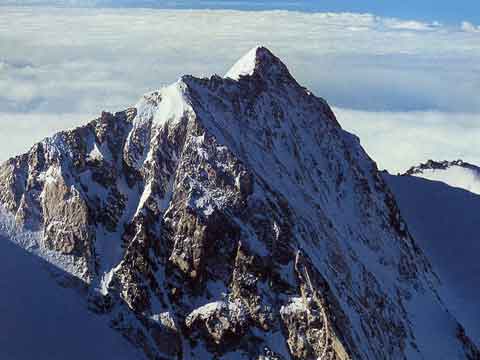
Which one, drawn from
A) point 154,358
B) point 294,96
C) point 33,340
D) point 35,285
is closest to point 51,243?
point 35,285

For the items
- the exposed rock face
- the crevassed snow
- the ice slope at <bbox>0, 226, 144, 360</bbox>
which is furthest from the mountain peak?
the ice slope at <bbox>0, 226, 144, 360</bbox>

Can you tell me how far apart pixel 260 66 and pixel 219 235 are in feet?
195

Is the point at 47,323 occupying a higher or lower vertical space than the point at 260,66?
lower

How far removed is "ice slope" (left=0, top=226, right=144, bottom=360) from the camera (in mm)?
125250

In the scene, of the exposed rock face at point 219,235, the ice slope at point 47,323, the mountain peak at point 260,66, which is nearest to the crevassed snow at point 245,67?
the mountain peak at point 260,66

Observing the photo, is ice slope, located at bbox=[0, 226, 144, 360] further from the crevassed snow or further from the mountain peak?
the mountain peak

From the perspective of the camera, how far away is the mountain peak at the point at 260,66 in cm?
17739

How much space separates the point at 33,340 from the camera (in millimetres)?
126062

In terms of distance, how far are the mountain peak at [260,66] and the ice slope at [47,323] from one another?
68947 mm

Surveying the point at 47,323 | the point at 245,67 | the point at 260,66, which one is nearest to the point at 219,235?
the point at 47,323

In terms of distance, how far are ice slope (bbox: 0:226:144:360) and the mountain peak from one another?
6895cm

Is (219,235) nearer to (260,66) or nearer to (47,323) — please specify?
(47,323)

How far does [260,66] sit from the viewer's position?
17862cm

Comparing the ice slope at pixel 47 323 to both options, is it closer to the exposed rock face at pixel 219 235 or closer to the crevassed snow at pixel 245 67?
the exposed rock face at pixel 219 235
